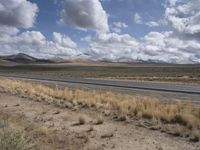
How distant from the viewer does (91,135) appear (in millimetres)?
11164

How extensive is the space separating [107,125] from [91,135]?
168 cm

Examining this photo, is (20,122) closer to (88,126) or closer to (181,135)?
(88,126)

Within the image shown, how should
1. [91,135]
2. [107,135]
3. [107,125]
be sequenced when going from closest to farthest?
[107,135], [91,135], [107,125]

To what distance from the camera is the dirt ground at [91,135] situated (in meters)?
9.71

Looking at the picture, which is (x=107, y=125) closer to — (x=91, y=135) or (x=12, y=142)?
(x=91, y=135)

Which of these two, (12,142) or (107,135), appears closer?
(12,142)

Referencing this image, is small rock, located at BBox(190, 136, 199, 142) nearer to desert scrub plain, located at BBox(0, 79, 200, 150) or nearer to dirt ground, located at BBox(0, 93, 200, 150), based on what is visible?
desert scrub plain, located at BBox(0, 79, 200, 150)

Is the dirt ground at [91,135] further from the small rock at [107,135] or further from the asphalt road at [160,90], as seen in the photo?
the asphalt road at [160,90]

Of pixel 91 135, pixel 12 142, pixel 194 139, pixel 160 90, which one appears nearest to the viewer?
pixel 12 142

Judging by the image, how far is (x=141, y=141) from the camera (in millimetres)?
10281

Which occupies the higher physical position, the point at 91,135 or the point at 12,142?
the point at 12,142

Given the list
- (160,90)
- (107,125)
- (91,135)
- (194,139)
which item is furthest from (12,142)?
(160,90)

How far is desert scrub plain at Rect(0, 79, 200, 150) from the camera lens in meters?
10.0

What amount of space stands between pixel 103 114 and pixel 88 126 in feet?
8.74
